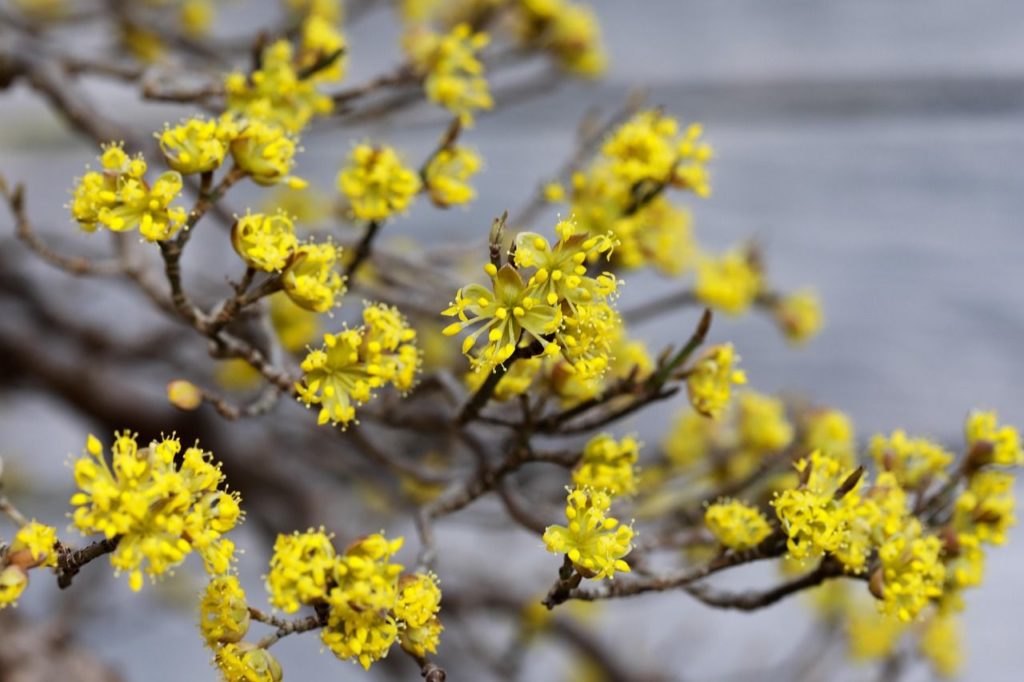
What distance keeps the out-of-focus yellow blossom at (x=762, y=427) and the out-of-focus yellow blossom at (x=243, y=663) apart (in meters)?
0.47

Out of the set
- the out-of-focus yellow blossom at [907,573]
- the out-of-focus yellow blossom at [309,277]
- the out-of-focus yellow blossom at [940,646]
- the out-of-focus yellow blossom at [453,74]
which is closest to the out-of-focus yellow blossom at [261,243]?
the out-of-focus yellow blossom at [309,277]

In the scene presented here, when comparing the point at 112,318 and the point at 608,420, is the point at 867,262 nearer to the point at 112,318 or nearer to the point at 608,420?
the point at 608,420

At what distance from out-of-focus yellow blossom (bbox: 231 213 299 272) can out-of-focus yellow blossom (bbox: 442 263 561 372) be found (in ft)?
0.38

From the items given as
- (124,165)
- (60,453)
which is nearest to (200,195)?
(124,165)

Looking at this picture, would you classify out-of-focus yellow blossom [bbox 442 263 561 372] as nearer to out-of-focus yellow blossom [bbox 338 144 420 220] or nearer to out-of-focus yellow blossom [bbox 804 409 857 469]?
out-of-focus yellow blossom [bbox 338 144 420 220]

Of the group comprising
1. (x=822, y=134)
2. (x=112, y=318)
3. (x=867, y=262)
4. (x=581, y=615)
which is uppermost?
(x=822, y=134)

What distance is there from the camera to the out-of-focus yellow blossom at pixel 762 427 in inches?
33.3

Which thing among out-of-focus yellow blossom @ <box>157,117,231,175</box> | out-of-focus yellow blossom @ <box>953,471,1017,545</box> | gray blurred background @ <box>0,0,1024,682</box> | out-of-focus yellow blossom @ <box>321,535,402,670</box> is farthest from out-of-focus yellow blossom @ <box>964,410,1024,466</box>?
gray blurred background @ <box>0,0,1024,682</box>

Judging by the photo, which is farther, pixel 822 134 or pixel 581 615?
pixel 822 134

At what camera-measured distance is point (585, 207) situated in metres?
0.72

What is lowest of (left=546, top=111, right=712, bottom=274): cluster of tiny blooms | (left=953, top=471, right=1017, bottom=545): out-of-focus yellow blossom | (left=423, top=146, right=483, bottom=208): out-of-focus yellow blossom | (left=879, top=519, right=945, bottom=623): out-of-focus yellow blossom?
(left=879, top=519, right=945, bottom=623): out-of-focus yellow blossom

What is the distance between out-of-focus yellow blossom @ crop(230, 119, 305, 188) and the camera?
569 millimetres

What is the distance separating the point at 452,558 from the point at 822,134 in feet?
2.73

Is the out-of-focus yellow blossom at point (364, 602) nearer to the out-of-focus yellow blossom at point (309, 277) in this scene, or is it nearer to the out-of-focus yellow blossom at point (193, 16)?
the out-of-focus yellow blossom at point (309, 277)
